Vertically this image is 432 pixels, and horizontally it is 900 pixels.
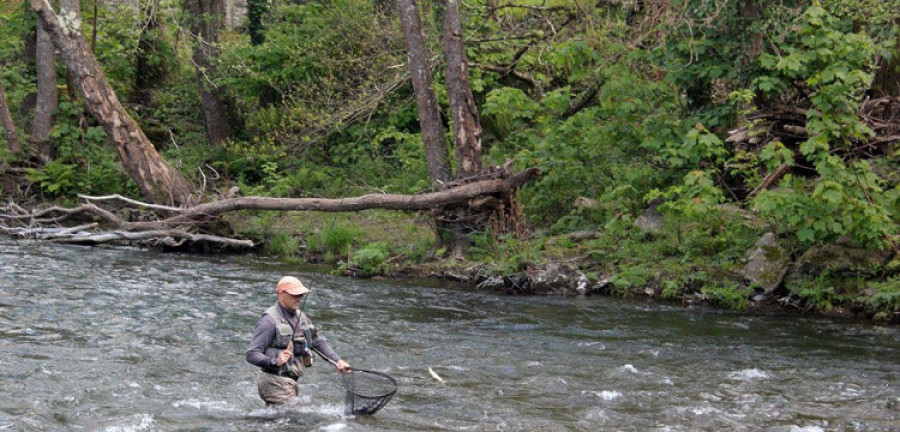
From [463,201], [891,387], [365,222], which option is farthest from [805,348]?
[365,222]

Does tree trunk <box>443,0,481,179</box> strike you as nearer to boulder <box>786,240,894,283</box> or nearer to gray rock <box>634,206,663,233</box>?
gray rock <box>634,206,663,233</box>

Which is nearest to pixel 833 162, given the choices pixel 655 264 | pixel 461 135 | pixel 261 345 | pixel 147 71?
pixel 655 264

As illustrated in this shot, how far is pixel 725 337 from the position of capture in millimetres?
11672

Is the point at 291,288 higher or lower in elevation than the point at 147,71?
lower

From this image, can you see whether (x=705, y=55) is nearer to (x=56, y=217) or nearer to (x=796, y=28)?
(x=796, y=28)

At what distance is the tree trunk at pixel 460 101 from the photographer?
54.5 ft

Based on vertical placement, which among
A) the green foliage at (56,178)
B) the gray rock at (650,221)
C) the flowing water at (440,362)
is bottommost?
the flowing water at (440,362)

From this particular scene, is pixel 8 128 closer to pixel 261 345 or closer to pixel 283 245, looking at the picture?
pixel 283 245

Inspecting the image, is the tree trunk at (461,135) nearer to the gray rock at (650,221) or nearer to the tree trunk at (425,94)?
the tree trunk at (425,94)

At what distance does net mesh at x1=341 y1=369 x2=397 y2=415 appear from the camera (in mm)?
8289

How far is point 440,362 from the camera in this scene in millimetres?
10578

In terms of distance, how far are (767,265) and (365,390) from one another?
7.63 metres

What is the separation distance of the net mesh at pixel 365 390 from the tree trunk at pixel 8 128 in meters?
17.1

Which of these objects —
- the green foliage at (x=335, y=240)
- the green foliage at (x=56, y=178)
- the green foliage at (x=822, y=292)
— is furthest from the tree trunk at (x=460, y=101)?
the green foliage at (x=56, y=178)
